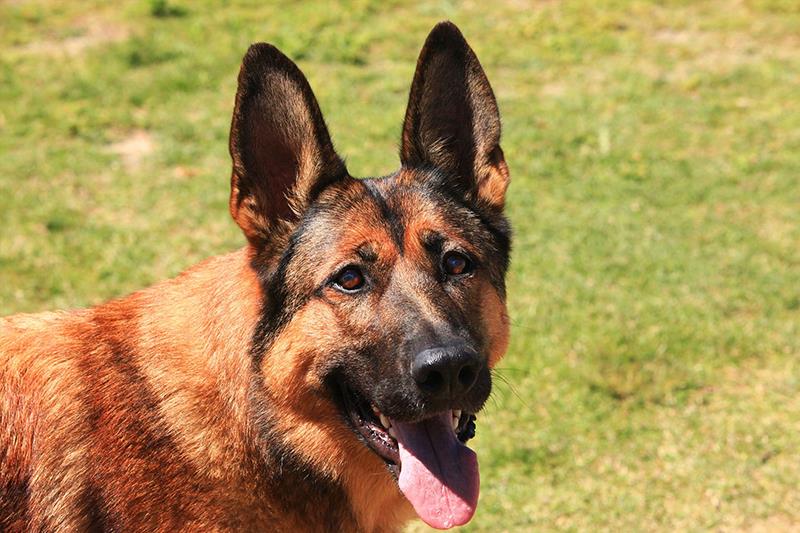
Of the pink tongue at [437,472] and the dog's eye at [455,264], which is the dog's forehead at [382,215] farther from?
the pink tongue at [437,472]

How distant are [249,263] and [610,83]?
26.0 ft

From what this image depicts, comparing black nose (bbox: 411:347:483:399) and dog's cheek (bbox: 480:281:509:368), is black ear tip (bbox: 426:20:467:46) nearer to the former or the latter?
dog's cheek (bbox: 480:281:509:368)

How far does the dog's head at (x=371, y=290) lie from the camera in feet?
13.3

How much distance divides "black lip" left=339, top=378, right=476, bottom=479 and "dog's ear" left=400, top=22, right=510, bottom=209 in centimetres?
123

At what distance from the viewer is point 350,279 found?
4293 mm

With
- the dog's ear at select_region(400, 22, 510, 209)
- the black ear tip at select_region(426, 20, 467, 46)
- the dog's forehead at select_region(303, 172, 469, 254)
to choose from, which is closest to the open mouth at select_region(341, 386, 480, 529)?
the dog's forehead at select_region(303, 172, 469, 254)

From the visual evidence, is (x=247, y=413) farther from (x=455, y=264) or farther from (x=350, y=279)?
(x=455, y=264)

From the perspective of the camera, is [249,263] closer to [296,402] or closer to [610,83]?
[296,402]

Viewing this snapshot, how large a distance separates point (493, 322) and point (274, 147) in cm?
133

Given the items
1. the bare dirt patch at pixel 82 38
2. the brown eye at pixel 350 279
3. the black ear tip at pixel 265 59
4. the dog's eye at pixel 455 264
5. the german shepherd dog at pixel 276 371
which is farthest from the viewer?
the bare dirt patch at pixel 82 38

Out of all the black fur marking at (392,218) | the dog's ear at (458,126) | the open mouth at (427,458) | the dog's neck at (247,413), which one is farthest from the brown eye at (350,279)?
the dog's ear at (458,126)

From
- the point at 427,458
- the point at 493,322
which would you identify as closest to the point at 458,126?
the point at 493,322

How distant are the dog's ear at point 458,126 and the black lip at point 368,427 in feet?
4.05

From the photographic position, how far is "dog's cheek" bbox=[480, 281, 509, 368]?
445 cm
